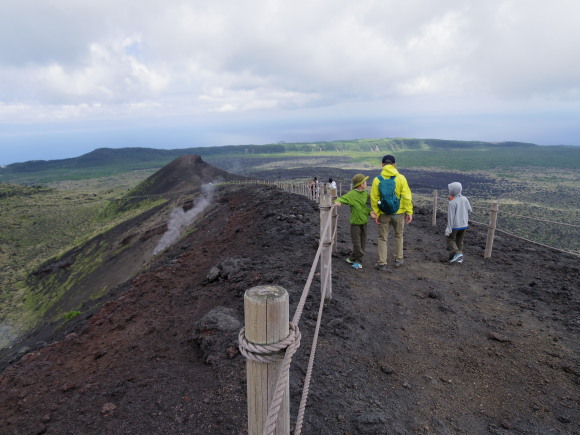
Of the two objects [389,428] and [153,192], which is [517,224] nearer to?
[389,428]

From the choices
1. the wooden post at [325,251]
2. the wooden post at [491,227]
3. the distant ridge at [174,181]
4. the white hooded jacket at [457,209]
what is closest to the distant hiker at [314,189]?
the wooden post at [491,227]

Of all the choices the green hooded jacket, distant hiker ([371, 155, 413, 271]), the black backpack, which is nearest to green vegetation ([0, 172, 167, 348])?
the green hooded jacket

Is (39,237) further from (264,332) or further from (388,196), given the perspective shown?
(264,332)

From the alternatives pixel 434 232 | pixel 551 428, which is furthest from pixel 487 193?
pixel 551 428

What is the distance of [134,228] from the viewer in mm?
22516

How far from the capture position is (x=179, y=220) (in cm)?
2027

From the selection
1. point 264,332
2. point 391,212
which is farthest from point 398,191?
point 264,332

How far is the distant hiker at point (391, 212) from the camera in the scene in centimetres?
676

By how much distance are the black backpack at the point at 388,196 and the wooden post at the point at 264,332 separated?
215 inches

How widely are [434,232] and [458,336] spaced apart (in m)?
6.48

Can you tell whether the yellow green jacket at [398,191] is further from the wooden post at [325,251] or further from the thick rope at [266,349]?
the thick rope at [266,349]

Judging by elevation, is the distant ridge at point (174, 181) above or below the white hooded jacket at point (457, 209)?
below

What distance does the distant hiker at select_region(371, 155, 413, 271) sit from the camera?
676cm

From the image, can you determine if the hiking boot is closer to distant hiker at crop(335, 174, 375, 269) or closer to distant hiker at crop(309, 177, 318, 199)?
distant hiker at crop(335, 174, 375, 269)
